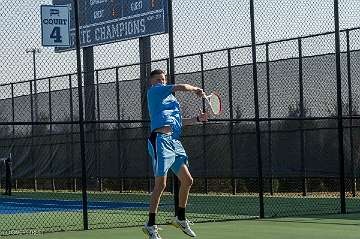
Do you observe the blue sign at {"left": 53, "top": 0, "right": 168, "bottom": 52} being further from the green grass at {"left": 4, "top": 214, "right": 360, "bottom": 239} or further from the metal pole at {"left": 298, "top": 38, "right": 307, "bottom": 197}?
the green grass at {"left": 4, "top": 214, "right": 360, "bottom": 239}

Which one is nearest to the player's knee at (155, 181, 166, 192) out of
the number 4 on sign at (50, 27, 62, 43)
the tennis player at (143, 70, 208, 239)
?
the tennis player at (143, 70, 208, 239)

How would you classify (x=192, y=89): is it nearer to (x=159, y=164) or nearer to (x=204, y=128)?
(x=159, y=164)

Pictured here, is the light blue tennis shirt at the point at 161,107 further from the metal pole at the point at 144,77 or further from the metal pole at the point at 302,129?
the metal pole at the point at 144,77

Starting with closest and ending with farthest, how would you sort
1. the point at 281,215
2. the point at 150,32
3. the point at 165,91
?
the point at 165,91 → the point at 281,215 → the point at 150,32

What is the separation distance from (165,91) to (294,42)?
10.3 meters

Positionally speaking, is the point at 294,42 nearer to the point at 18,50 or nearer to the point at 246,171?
the point at 246,171

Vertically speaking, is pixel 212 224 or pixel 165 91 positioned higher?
pixel 165 91

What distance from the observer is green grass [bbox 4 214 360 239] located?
9828 mm

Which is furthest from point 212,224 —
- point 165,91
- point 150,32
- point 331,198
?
point 150,32

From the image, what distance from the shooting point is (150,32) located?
22953 mm

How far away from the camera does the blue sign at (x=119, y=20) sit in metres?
23.2

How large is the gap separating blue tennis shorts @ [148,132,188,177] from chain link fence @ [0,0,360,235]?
267 cm

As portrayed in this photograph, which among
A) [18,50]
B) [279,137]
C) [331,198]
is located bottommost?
[331,198]

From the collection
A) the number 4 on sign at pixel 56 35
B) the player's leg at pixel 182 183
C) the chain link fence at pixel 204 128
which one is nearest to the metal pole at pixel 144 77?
the chain link fence at pixel 204 128
